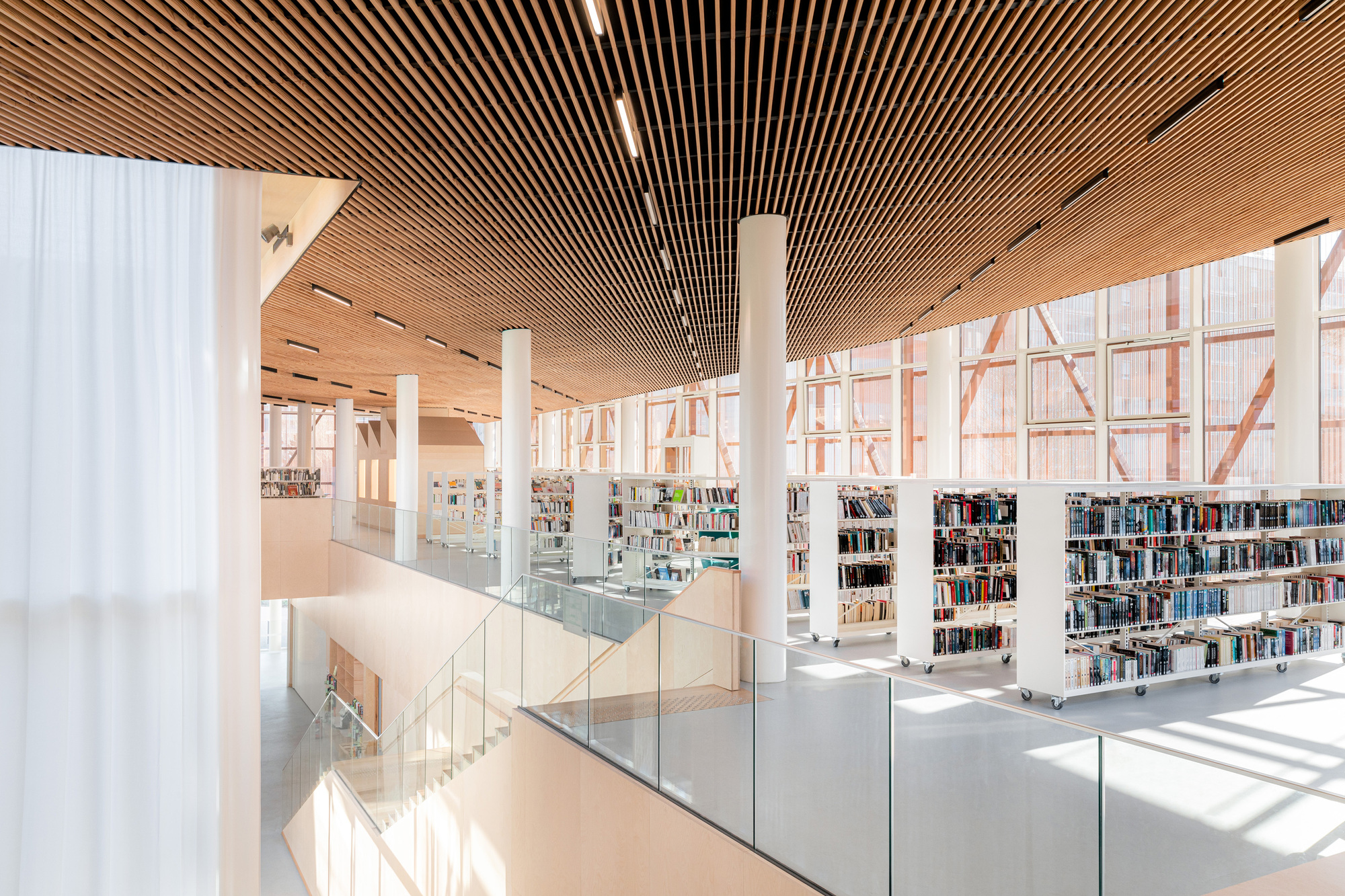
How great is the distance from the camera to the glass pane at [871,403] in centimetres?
1647

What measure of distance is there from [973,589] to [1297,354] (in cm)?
563

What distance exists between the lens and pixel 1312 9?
11.9 ft

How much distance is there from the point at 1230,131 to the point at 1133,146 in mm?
545

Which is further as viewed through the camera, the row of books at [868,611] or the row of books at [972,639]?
the row of books at [868,611]

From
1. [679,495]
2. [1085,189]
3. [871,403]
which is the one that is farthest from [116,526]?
[871,403]

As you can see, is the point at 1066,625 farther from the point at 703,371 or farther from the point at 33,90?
the point at 703,371

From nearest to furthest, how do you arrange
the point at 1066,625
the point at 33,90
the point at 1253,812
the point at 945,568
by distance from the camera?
1. the point at 1253,812
2. the point at 33,90
3. the point at 1066,625
4. the point at 945,568

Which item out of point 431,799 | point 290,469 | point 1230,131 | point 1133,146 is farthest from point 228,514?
point 290,469

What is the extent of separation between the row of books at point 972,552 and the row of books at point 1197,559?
34.1 inches

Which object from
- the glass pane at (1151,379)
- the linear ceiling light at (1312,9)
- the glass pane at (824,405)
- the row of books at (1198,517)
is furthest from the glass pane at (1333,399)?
the glass pane at (824,405)

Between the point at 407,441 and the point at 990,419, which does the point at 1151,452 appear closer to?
the point at 990,419

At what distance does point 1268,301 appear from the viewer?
10.9 metres

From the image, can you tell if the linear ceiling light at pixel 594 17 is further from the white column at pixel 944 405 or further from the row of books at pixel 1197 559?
the white column at pixel 944 405

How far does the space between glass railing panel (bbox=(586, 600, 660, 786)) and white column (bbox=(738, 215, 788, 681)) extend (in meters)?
2.19
